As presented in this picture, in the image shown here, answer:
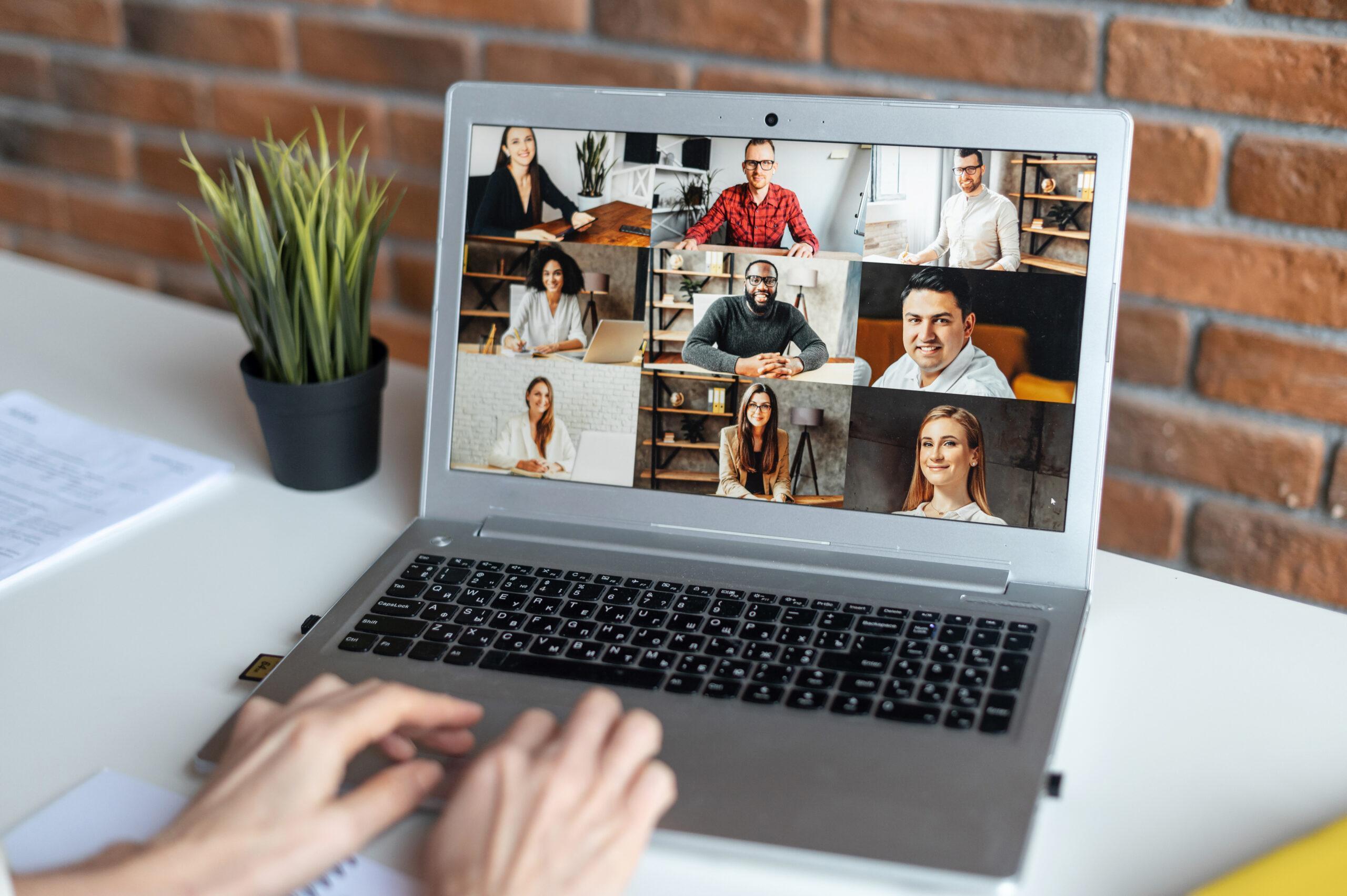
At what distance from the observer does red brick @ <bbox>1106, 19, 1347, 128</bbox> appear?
769 mm

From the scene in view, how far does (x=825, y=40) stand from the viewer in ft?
3.00

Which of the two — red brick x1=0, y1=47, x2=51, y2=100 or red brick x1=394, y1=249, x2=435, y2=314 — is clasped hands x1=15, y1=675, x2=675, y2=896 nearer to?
red brick x1=394, y1=249, x2=435, y2=314

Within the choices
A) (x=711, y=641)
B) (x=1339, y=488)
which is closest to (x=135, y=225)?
(x=711, y=641)

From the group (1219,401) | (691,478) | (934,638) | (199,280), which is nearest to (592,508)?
(691,478)

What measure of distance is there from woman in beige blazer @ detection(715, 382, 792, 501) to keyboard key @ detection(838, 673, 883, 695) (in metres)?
0.15

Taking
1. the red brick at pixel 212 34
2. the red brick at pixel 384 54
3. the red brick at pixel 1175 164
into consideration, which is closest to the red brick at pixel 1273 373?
the red brick at pixel 1175 164

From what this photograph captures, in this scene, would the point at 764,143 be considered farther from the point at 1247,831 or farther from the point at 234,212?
the point at 1247,831

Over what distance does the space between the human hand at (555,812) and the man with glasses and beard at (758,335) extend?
0.26 m

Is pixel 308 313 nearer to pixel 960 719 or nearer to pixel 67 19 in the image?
pixel 960 719

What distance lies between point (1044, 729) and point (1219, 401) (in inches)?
18.2

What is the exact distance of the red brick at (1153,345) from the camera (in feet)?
2.89

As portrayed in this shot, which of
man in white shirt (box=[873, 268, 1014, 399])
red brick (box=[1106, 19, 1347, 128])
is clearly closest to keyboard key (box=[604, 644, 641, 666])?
man in white shirt (box=[873, 268, 1014, 399])

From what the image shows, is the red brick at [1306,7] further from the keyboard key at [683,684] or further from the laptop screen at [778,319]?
the keyboard key at [683,684]

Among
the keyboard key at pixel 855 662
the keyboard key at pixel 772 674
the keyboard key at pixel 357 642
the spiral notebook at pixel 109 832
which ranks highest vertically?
the keyboard key at pixel 855 662
